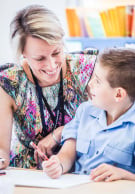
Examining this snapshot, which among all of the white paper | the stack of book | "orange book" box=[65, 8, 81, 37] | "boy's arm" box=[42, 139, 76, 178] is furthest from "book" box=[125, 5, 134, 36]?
the white paper

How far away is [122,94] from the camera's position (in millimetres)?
1368

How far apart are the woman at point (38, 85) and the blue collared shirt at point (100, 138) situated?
19cm

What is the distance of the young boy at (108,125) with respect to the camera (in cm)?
130

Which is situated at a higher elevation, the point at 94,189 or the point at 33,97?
the point at 33,97

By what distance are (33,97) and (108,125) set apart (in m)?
0.45

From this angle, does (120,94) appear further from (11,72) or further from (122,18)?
(122,18)

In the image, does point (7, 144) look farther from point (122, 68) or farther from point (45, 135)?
point (122, 68)

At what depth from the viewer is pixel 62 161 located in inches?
53.5

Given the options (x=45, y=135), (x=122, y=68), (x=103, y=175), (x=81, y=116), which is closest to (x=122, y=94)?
(x=122, y=68)

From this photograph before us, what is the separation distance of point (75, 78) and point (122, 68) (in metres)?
0.40

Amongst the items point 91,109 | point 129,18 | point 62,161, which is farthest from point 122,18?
point 62,161

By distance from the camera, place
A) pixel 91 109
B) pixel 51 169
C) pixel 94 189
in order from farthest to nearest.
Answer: pixel 91 109 < pixel 51 169 < pixel 94 189

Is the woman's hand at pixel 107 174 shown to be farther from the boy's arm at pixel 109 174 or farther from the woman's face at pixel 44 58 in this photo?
the woman's face at pixel 44 58

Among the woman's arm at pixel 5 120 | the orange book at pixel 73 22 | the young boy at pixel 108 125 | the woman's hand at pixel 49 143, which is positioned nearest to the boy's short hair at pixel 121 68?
the young boy at pixel 108 125
